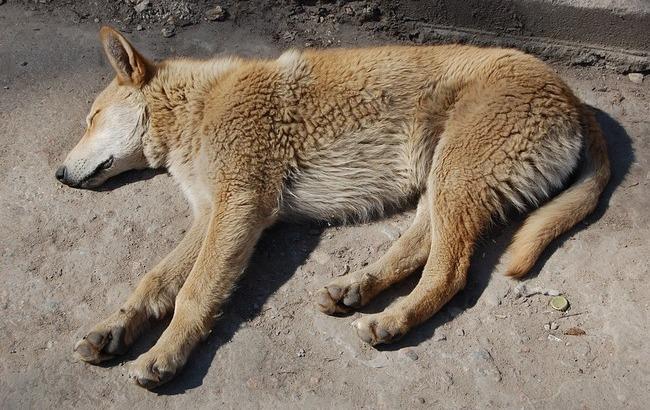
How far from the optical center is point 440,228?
3883 millimetres

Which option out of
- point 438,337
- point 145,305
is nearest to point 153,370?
point 145,305

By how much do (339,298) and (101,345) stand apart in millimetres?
1201

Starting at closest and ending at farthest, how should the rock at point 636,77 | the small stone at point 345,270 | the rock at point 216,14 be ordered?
the small stone at point 345,270, the rock at point 636,77, the rock at point 216,14

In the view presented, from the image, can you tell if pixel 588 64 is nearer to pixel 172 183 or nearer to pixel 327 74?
pixel 327 74

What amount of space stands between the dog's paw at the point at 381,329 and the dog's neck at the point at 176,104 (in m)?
1.61

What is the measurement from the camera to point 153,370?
3395 millimetres

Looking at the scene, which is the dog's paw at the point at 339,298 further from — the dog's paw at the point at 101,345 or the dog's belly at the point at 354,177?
the dog's paw at the point at 101,345

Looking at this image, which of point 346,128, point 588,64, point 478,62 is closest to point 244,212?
point 346,128

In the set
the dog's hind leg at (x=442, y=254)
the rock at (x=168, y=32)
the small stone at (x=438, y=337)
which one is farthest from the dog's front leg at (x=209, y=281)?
the rock at (x=168, y=32)

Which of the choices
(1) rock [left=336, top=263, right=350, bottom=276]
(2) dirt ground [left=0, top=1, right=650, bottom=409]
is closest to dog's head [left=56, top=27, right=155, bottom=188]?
(2) dirt ground [left=0, top=1, right=650, bottom=409]

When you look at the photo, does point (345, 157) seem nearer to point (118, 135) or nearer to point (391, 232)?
point (391, 232)

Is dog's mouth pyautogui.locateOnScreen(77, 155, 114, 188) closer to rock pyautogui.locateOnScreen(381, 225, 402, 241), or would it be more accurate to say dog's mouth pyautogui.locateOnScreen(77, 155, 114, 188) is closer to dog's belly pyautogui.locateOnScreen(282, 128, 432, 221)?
dog's belly pyautogui.locateOnScreen(282, 128, 432, 221)

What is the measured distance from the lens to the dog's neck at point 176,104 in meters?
4.41

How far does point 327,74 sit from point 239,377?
6.16 ft
